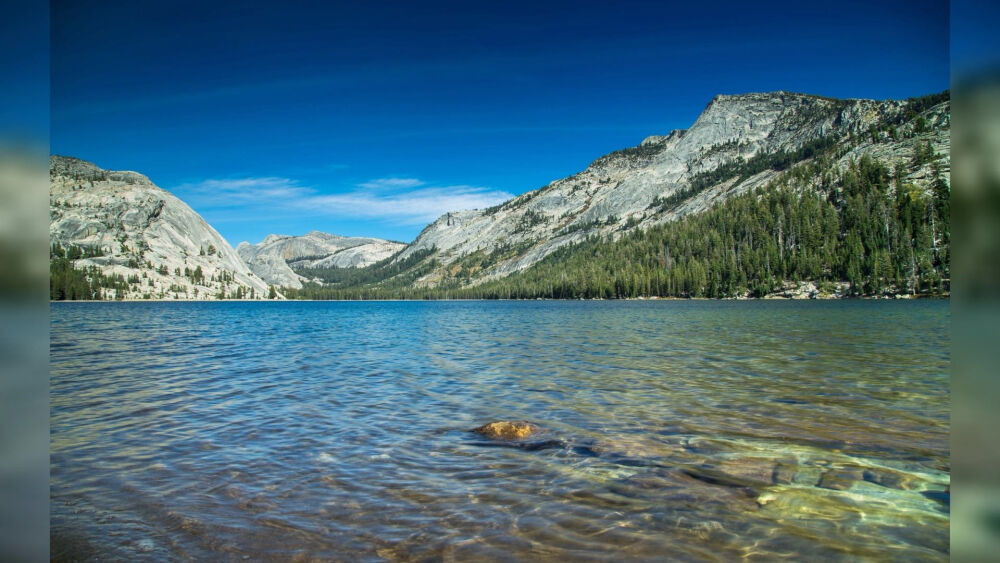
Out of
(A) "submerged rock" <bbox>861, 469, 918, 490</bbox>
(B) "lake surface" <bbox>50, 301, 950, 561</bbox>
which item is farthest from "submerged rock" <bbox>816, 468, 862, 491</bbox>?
(A) "submerged rock" <bbox>861, 469, 918, 490</bbox>

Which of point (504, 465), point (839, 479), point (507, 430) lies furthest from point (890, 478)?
point (507, 430)

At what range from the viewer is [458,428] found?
15383 mm

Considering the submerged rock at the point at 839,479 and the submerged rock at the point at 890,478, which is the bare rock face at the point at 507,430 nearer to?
the submerged rock at the point at 839,479

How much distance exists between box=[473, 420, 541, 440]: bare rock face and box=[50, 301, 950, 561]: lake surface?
0.56m

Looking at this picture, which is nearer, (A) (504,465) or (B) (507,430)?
(A) (504,465)

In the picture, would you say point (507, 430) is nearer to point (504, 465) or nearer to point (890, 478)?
point (504, 465)

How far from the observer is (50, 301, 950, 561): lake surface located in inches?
327

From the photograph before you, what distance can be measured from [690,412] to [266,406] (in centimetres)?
1501

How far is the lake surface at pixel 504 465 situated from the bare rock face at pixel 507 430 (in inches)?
22.1

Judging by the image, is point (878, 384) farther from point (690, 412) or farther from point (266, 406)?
point (266, 406)

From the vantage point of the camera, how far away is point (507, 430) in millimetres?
14531

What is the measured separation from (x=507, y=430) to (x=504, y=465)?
2.57 meters
